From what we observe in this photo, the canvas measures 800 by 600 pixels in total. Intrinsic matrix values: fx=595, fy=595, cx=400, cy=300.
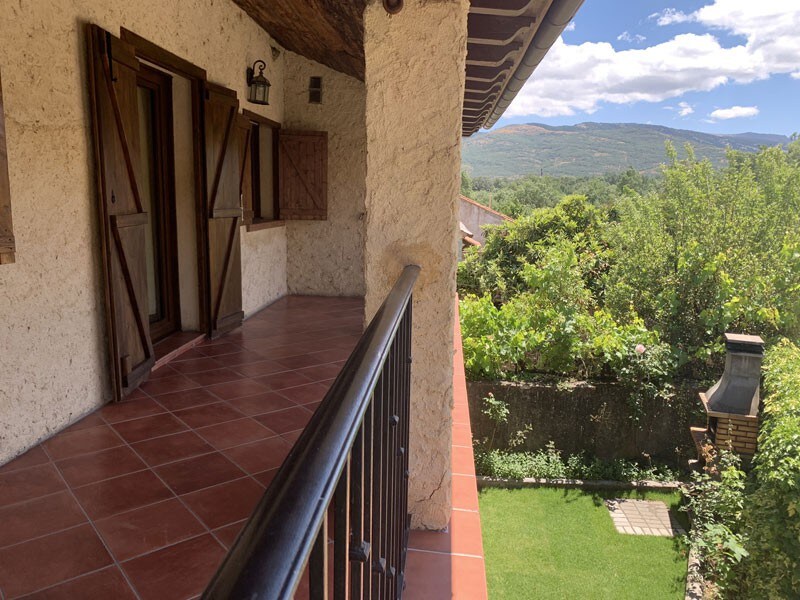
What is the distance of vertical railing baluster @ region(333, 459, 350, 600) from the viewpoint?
2.27 ft

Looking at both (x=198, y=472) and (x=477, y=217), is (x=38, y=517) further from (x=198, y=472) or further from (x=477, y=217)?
(x=477, y=217)

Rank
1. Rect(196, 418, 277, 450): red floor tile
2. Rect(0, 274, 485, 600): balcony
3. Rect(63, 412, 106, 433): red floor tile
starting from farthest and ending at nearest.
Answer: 1. Rect(63, 412, 106, 433): red floor tile
2. Rect(196, 418, 277, 450): red floor tile
3. Rect(0, 274, 485, 600): balcony

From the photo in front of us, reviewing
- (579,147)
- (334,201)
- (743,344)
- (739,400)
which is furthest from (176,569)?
(579,147)

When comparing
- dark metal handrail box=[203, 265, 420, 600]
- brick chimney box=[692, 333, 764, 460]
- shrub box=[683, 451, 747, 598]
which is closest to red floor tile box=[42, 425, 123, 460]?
dark metal handrail box=[203, 265, 420, 600]

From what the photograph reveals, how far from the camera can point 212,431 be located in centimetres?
319

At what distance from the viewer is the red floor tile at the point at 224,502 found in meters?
2.36

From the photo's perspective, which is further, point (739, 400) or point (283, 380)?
point (739, 400)

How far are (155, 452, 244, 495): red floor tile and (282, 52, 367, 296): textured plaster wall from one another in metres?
4.78

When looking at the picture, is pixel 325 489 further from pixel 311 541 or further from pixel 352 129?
pixel 352 129

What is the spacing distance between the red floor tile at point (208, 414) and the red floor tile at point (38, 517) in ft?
2.85

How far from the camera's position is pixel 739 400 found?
7.55 meters

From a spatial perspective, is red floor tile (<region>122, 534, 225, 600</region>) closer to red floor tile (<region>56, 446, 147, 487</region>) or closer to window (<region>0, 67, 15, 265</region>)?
red floor tile (<region>56, 446, 147, 487</region>)

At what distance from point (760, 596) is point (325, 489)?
661cm

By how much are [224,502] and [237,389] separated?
4.78 ft
